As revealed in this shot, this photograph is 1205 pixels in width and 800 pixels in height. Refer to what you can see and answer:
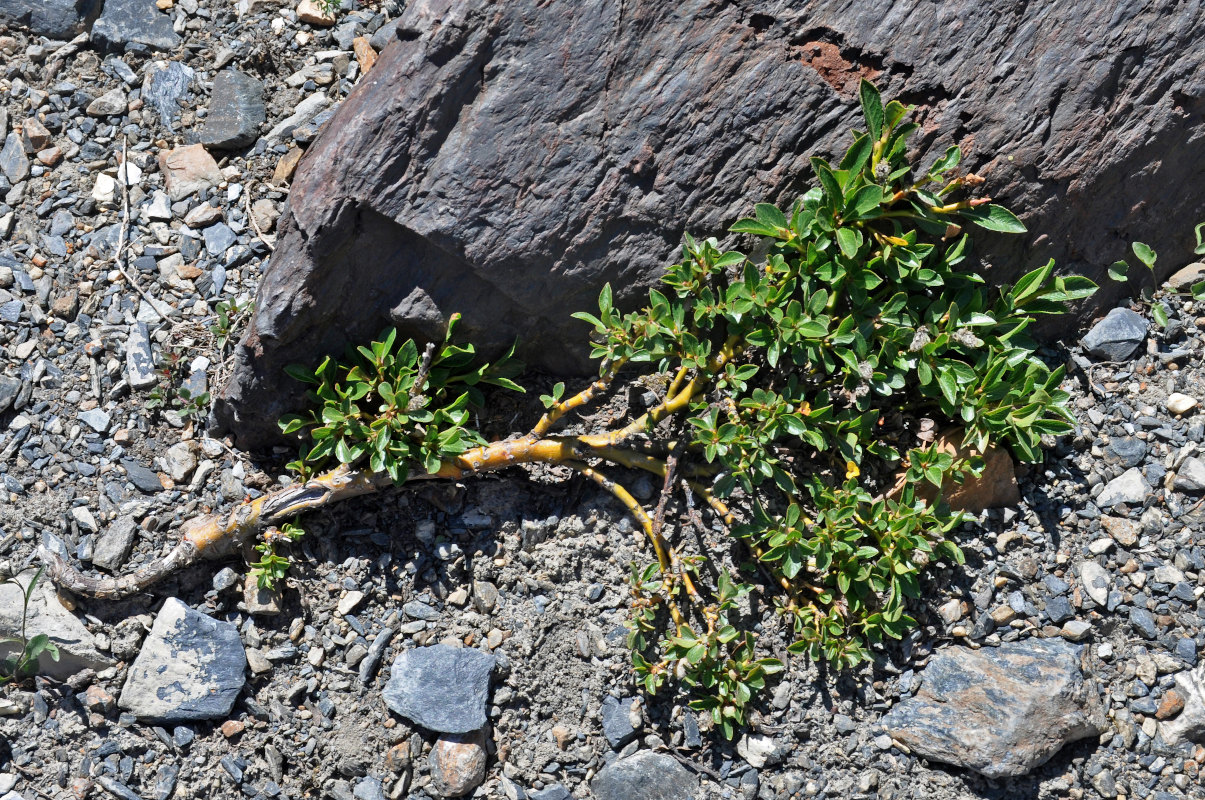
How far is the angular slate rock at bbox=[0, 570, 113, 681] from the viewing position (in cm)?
370

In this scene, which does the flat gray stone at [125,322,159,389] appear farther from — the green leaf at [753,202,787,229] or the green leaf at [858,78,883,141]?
the green leaf at [858,78,883,141]

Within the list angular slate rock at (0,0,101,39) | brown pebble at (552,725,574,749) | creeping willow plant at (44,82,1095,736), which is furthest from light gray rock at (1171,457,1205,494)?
angular slate rock at (0,0,101,39)

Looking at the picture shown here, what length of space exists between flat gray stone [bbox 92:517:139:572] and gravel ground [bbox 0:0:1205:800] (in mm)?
14

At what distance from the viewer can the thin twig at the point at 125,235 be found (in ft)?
13.6

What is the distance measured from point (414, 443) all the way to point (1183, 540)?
301cm

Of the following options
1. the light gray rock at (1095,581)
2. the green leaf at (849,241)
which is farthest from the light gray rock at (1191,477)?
the green leaf at (849,241)

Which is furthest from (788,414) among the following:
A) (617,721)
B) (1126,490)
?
(1126,490)

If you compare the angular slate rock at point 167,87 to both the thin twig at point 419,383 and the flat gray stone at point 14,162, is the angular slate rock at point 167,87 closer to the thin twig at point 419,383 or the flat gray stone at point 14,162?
the flat gray stone at point 14,162

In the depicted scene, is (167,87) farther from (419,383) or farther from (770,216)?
(770,216)

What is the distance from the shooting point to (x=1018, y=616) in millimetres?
3711

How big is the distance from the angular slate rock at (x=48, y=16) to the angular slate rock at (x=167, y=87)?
0.44 metres

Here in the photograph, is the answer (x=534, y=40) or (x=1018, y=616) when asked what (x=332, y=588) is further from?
(x=1018, y=616)

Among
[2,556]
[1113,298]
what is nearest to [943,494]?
[1113,298]

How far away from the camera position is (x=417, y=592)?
384 cm
